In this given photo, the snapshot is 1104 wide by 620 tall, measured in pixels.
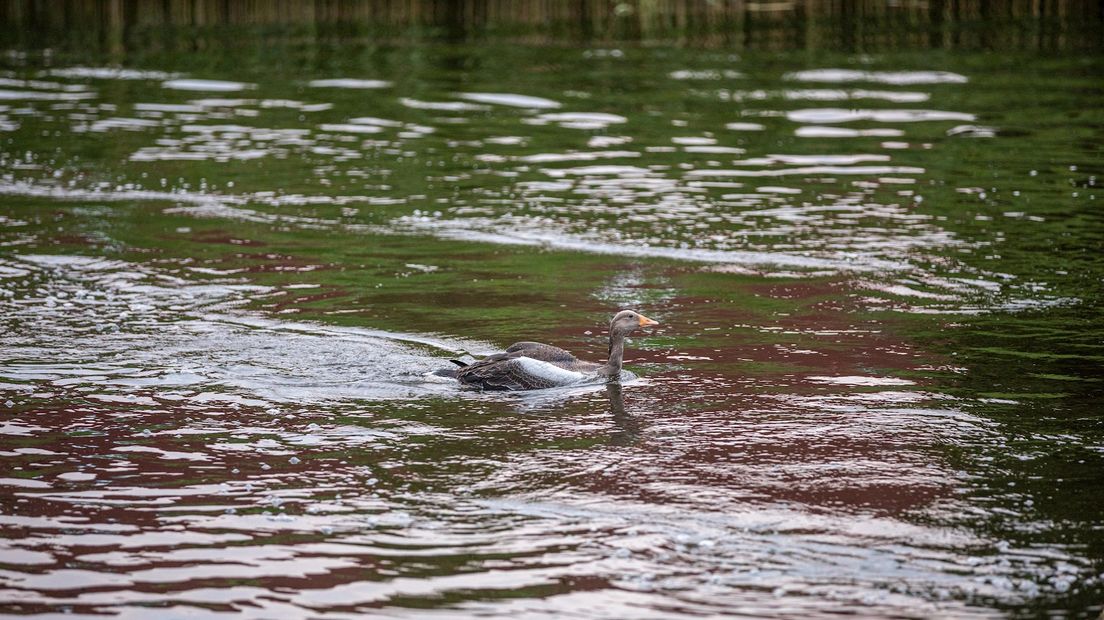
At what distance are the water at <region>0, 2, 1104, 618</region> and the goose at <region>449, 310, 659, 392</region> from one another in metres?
0.13

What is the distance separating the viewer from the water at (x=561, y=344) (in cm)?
913

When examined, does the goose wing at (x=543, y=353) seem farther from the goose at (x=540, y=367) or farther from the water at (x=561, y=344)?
the water at (x=561, y=344)

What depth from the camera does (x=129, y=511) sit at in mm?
10031

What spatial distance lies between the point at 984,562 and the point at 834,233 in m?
11.0

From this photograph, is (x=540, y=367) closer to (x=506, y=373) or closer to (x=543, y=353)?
(x=543, y=353)

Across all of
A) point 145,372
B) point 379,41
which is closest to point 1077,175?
point 145,372

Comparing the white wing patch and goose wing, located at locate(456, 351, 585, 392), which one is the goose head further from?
goose wing, located at locate(456, 351, 585, 392)

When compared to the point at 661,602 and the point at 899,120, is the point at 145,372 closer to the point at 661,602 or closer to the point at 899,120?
the point at 661,602

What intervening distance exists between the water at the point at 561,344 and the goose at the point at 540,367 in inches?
5.2

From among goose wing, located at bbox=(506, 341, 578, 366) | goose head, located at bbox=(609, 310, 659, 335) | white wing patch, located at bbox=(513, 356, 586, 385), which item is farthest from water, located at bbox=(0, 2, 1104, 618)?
goose head, located at bbox=(609, 310, 659, 335)

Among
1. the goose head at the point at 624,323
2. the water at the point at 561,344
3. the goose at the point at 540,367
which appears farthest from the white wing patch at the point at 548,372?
the goose head at the point at 624,323

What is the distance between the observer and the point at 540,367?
42.5 ft

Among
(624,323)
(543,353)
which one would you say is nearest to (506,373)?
(543,353)

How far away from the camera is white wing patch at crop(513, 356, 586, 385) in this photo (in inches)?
507
